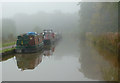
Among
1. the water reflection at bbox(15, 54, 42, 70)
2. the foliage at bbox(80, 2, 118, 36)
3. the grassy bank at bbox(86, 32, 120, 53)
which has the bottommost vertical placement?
the water reflection at bbox(15, 54, 42, 70)

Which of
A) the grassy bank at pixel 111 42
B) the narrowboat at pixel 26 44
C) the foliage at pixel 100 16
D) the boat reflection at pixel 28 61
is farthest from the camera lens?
the foliage at pixel 100 16

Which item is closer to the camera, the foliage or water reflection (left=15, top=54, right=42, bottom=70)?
water reflection (left=15, top=54, right=42, bottom=70)

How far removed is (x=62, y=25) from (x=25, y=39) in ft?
209

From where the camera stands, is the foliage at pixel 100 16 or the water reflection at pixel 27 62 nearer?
the water reflection at pixel 27 62

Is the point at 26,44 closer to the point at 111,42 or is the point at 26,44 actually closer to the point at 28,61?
the point at 28,61

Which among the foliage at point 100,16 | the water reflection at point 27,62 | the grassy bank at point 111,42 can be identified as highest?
the foliage at point 100,16

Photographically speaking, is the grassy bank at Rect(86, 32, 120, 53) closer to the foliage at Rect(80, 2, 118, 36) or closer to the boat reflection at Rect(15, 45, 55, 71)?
the foliage at Rect(80, 2, 118, 36)

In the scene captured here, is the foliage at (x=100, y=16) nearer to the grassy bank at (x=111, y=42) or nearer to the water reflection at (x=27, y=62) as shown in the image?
the grassy bank at (x=111, y=42)

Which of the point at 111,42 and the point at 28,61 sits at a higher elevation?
the point at 111,42

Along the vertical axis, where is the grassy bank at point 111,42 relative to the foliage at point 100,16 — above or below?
below

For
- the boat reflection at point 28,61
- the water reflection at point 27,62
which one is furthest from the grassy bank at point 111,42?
the water reflection at point 27,62

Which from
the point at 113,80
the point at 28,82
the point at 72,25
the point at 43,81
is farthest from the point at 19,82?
the point at 72,25

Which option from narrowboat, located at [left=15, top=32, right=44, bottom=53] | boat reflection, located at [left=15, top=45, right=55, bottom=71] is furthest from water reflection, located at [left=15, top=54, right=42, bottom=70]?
narrowboat, located at [left=15, top=32, right=44, bottom=53]

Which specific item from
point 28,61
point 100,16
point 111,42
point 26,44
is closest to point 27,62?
point 28,61
